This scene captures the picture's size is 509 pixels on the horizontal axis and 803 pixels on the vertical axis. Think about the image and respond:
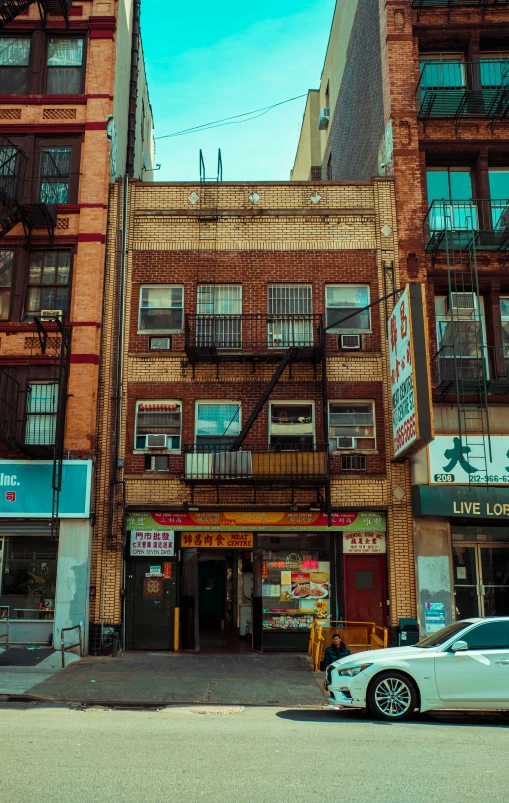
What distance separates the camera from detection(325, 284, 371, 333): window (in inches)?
777

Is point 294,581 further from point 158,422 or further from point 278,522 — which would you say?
point 158,422

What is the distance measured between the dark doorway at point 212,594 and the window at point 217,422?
211 inches

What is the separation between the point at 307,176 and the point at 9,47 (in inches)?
649

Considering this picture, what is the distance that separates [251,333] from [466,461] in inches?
245

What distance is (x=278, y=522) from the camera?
1847 cm

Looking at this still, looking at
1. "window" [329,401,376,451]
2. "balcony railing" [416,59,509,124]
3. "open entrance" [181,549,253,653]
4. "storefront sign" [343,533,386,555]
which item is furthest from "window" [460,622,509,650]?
"balcony railing" [416,59,509,124]

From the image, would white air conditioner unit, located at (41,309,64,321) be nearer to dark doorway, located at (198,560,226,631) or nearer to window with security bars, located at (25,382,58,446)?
window with security bars, located at (25,382,58,446)

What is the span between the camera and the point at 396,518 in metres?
18.3

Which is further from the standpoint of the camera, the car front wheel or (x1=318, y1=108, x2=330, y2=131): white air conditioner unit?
(x1=318, y1=108, x2=330, y2=131): white air conditioner unit

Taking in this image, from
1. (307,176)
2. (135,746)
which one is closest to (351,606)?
(135,746)

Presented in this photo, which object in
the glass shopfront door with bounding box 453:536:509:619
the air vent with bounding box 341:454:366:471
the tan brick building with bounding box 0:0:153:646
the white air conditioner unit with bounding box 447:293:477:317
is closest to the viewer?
the tan brick building with bounding box 0:0:153:646

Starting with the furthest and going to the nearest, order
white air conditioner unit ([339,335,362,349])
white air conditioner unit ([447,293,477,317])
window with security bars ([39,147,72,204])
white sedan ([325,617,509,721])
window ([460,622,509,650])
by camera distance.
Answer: window with security bars ([39,147,72,204]) < white air conditioner unit ([447,293,477,317]) < white air conditioner unit ([339,335,362,349]) < window ([460,622,509,650]) < white sedan ([325,617,509,721])

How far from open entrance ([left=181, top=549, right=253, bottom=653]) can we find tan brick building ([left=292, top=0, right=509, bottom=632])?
4747 millimetres

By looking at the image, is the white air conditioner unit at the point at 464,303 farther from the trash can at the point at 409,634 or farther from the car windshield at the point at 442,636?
the car windshield at the point at 442,636
